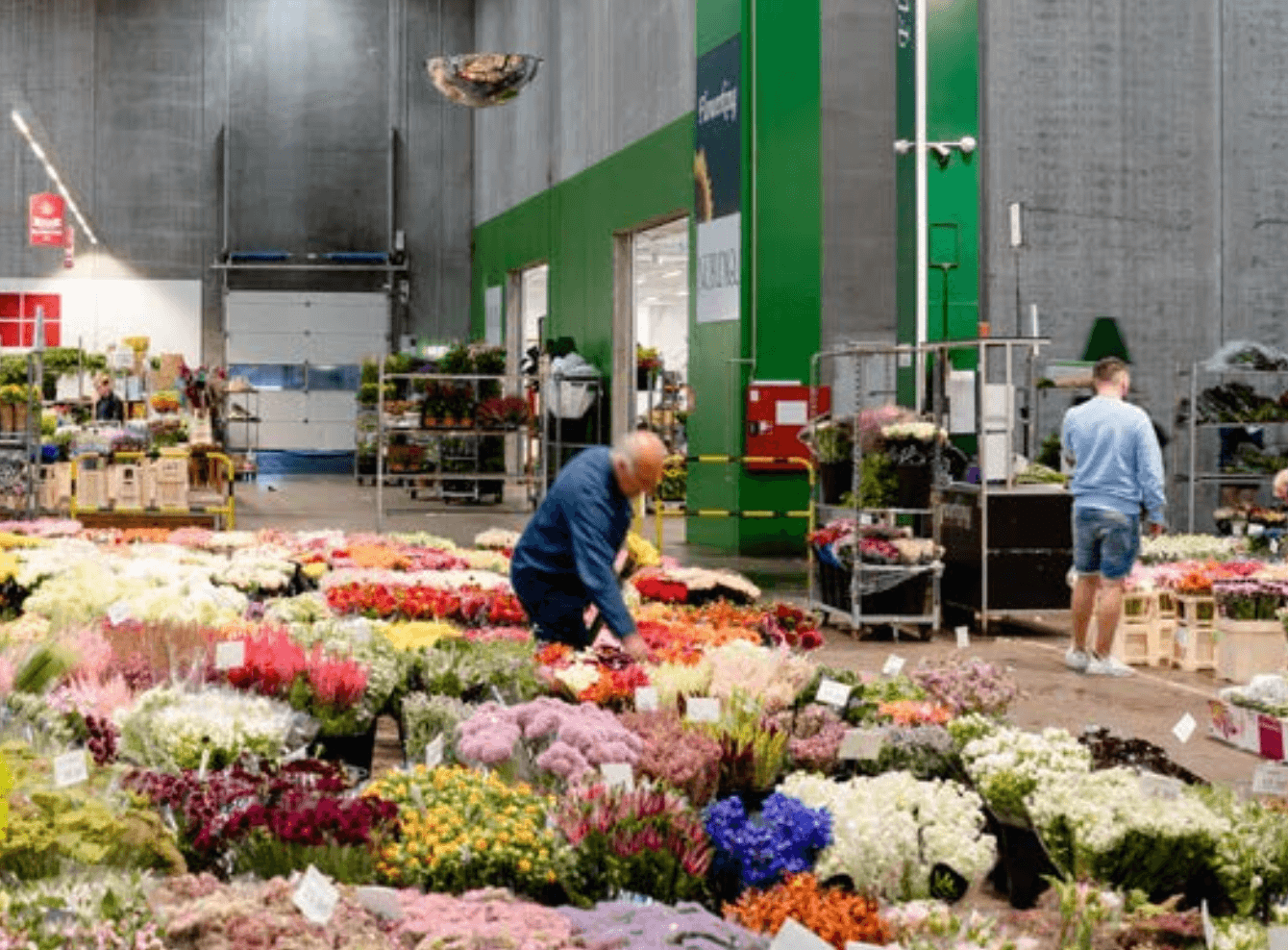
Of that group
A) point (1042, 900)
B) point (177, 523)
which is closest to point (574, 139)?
point (177, 523)

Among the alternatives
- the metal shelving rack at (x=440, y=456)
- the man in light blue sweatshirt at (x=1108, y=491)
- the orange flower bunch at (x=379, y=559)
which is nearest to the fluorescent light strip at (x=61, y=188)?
the metal shelving rack at (x=440, y=456)

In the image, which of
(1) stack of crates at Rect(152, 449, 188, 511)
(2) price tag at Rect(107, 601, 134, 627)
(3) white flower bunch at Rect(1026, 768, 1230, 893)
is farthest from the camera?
(1) stack of crates at Rect(152, 449, 188, 511)

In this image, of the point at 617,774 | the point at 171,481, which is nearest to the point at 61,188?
the point at 171,481

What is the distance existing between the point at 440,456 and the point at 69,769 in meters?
18.4

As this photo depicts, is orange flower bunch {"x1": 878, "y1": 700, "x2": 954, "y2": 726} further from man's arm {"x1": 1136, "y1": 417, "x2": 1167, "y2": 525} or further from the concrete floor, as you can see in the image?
man's arm {"x1": 1136, "y1": 417, "x2": 1167, "y2": 525}

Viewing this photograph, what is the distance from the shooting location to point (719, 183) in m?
18.2

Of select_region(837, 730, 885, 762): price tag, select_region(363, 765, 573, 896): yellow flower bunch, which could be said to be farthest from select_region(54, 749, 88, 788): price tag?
select_region(837, 730, 885, 762): price tag

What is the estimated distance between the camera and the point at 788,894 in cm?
398

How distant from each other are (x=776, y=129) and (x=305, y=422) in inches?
630

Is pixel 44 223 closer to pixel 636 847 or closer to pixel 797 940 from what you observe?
pixel 636 847

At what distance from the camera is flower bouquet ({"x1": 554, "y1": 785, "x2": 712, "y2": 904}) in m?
4.10

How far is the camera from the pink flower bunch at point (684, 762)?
4883 mm

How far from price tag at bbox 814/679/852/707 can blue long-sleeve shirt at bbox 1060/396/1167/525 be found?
464 centimetres

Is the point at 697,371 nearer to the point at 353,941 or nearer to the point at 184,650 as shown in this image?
the point at 184,650
